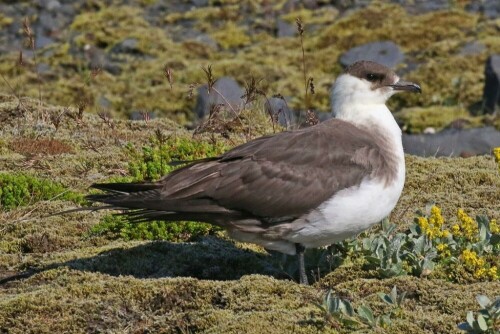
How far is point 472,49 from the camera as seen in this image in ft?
60.2

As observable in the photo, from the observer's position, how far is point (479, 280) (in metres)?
6.86

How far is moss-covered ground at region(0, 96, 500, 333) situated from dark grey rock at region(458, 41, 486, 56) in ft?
27.7

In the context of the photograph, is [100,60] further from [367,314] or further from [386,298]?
[367,314]

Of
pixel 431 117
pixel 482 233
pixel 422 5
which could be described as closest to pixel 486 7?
pixel 422 5

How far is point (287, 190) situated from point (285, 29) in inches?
567

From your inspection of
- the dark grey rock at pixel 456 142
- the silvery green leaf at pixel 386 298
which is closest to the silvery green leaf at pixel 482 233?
the silvery green leaf at pixel 386 298

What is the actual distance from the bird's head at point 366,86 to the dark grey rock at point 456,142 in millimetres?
4877

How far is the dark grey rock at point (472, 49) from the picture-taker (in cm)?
1820

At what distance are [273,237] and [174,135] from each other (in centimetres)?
374

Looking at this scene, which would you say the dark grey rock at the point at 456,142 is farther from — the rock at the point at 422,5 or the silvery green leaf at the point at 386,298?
the rock at the point at 422,5

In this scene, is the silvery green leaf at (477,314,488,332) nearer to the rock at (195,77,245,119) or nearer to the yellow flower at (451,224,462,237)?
the yellow flower at (451,224,462,237)

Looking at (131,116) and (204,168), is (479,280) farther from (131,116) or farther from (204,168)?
(131,116)

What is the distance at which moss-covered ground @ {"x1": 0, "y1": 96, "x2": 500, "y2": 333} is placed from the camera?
6.23m

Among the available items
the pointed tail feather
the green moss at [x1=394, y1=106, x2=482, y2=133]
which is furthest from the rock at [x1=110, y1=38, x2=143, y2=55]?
the pointed tail feather
